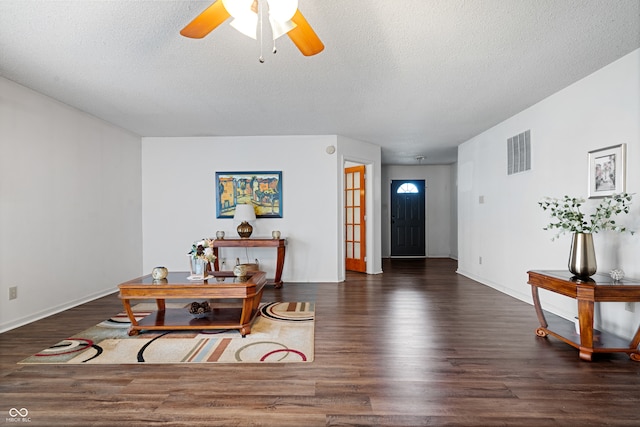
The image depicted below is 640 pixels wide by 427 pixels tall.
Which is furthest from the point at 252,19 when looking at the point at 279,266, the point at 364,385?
the point at 279,266

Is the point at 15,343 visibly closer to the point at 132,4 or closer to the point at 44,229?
the point at 44,229

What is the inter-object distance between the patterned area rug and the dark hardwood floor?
117 mm

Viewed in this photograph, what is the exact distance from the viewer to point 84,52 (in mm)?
Answer: 2604

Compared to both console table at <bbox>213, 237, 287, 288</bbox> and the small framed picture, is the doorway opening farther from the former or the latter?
the small framed picture

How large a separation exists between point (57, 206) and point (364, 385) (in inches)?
154

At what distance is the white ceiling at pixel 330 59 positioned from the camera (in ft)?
6.89

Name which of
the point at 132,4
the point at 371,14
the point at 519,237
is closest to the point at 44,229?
the point at 132,4

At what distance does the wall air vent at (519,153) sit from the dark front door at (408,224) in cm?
406

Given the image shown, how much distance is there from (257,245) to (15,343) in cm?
282

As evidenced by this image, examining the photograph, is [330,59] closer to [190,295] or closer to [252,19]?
[252,19]

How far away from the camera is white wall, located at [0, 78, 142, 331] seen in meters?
3.19

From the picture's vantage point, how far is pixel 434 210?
28.2 feet

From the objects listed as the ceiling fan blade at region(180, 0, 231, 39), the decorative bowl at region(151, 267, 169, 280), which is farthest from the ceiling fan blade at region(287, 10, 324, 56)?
the decorative bowl at region(151, 267, 169, 280)

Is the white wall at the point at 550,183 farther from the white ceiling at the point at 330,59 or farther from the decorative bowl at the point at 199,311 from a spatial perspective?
the decorative bowl at the point at 199,311
